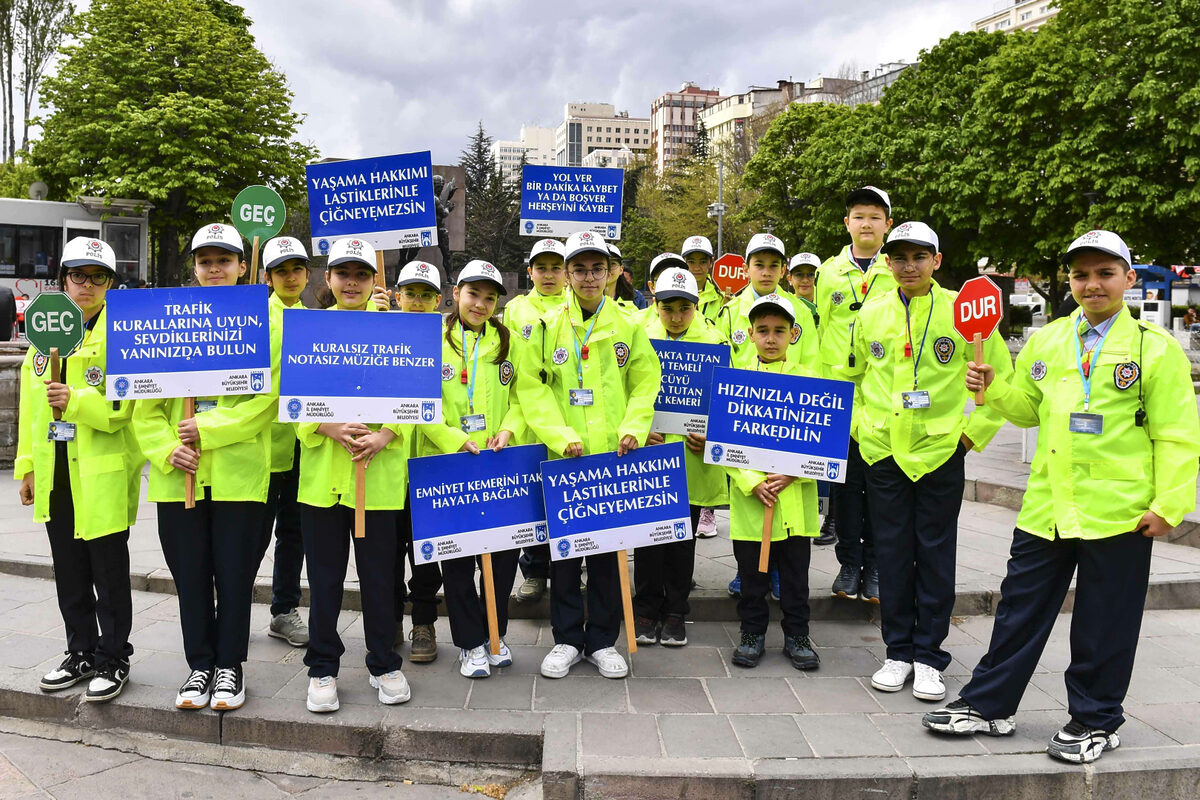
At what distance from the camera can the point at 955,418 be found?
176 inches

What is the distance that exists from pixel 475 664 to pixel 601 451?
4.32ft

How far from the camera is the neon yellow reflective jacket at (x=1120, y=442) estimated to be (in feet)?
11.8

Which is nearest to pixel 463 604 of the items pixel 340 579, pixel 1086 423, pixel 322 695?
pixel 340 579

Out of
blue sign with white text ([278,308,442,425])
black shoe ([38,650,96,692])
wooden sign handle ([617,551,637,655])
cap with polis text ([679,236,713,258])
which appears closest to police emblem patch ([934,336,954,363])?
wooden sign handle ([617,551,637,655])

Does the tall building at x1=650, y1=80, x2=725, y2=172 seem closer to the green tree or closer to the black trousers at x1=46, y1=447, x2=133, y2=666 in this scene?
the green tree

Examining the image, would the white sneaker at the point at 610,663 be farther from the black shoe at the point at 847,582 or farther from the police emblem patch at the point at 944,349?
the police emblem patch at the point at 944,349

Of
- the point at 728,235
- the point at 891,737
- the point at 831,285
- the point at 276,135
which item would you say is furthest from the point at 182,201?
the point at 891,737

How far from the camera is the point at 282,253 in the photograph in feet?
16.4

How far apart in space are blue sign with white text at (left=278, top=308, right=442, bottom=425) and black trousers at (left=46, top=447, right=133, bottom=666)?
4.06 feet

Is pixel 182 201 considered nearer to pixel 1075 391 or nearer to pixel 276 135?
pixel 276 135

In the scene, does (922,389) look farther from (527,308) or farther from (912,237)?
(527,308)

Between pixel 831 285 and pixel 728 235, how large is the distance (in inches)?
1691

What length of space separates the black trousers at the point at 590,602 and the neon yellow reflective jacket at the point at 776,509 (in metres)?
0.73

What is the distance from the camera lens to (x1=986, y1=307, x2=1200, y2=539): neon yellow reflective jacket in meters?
3.59
